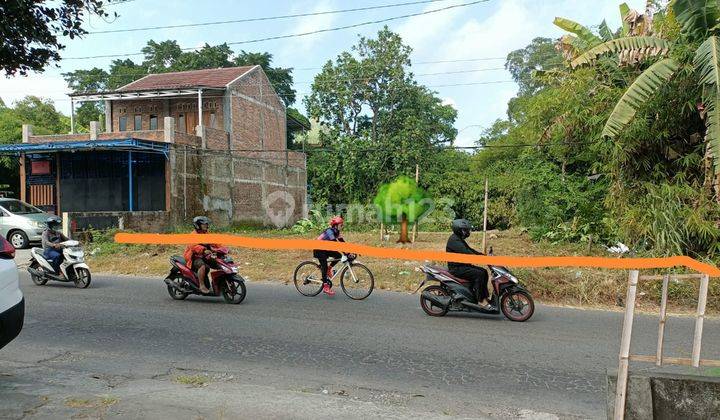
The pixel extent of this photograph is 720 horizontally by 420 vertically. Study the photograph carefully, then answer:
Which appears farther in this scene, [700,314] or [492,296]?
[492,296]

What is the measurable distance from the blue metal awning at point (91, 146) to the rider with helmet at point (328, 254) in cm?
1274

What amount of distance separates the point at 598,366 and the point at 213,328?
15.5 feet

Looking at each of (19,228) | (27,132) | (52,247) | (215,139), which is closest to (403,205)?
(52,247)

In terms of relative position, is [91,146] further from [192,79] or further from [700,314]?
[700,314]

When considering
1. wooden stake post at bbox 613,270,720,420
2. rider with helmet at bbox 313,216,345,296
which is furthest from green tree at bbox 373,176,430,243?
wooden stake post at bbox 613,270,720,420

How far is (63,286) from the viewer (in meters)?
10.9

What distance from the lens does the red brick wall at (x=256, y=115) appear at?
30047 millimetres

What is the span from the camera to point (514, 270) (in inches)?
430

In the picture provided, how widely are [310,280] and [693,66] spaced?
8568 millimetres

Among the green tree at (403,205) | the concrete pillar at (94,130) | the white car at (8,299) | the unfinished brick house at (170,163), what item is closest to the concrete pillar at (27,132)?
the unfinished brick house at (170,163)

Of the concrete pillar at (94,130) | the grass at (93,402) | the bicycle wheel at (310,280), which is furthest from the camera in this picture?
the concrete pillar at (94,130)

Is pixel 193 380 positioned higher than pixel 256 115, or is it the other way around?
pixel 256 115

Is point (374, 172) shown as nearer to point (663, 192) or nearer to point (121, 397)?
point (663, 192)

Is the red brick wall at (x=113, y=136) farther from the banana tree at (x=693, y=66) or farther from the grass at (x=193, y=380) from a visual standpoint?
the grass at (x=193, y=380)
